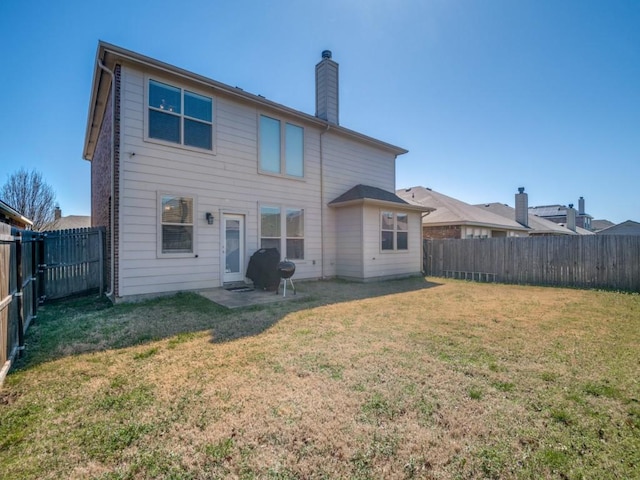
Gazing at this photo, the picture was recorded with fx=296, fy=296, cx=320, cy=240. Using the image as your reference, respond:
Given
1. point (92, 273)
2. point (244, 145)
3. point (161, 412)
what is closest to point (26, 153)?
point (92, 273)

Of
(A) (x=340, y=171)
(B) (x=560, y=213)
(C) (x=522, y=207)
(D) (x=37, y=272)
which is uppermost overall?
(B) (x=560, y=213)

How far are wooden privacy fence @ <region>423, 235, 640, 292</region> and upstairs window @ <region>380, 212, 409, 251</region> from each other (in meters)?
2.59

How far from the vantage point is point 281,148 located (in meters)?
9.81

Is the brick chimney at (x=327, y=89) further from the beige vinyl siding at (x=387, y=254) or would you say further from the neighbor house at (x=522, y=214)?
the neighbor house at (x=522, y=214)

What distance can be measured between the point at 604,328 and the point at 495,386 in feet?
12.5

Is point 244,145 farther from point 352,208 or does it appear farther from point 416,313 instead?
point 416,313

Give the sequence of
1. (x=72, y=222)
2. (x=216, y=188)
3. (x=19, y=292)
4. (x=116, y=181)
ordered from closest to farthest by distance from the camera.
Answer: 1. (x=19, y=292)
2. (x=116, y=181)
3. (x=216, y=188)
4. (x=72, y=222)

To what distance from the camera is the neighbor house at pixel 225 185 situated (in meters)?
6.98

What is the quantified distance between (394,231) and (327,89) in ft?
19.7

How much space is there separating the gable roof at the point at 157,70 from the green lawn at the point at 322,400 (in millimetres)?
5847

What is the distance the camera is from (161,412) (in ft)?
8.25

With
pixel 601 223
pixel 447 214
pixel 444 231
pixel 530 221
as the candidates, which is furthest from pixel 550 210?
pixel 444 231

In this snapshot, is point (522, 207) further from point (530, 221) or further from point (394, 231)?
point (394, 231)

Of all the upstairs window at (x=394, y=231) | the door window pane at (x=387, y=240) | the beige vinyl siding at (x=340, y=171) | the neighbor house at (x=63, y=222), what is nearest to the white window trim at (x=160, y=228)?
the beige vinyl siding at (x=340, y=171)
